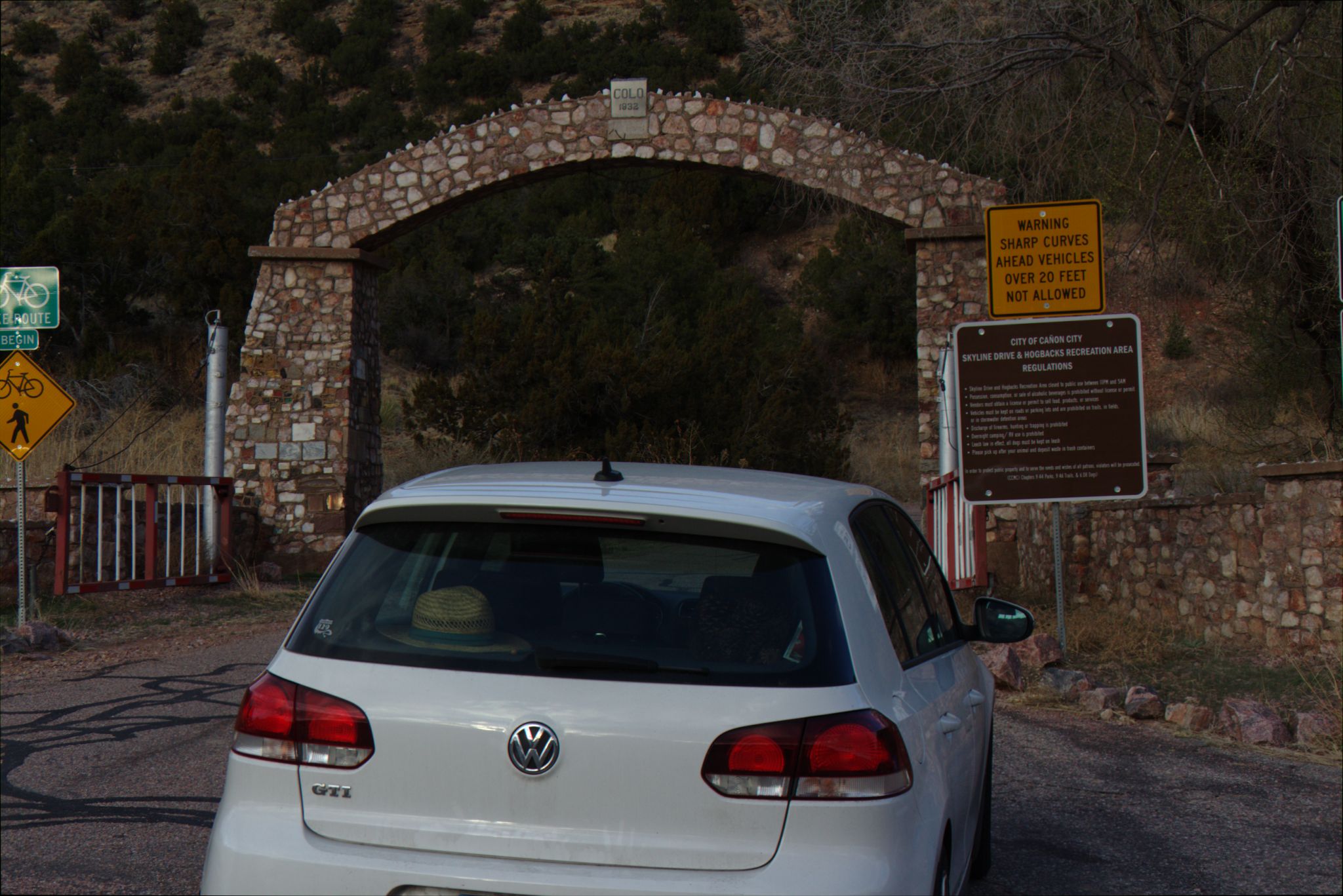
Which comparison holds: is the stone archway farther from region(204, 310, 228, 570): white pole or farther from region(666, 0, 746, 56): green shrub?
region(666, 0, 746, 56): green shrub

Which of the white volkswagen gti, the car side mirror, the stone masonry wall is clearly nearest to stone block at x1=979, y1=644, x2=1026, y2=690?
the stone masonry wall

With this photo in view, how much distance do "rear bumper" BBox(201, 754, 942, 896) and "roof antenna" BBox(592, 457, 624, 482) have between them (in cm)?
99

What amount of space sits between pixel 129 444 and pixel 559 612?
56.7 ft

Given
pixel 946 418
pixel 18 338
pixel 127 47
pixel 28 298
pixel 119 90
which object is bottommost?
pixel 946 418

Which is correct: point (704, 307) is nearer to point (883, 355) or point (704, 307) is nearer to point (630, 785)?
point (883, 355)

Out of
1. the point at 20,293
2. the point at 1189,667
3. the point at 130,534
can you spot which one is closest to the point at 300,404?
the point at 130,534

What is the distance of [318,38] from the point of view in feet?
213

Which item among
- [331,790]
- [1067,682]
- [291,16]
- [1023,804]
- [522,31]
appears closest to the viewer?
[331,790]

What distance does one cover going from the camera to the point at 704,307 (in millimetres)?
37375

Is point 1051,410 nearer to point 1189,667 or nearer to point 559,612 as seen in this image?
point 1189,667

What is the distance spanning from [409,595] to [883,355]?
38571 mm

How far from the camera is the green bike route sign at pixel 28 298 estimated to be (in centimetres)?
1106

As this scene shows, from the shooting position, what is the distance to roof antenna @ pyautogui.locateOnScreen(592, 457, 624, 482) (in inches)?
135

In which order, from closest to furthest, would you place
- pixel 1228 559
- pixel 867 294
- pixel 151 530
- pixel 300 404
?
1. pixel 1228 559
2. pixel 151 530
3. pixel 300 404
4. pixel 867 294
